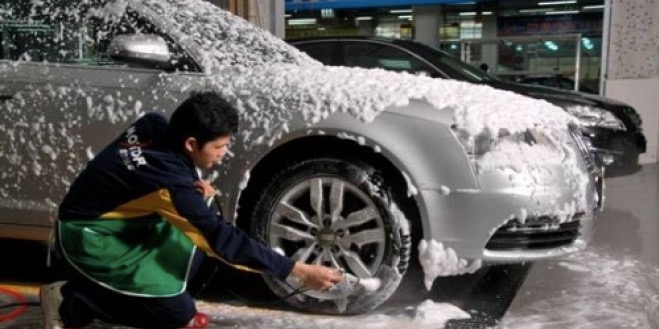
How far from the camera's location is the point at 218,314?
366 centimetres

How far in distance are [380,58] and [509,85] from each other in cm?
122

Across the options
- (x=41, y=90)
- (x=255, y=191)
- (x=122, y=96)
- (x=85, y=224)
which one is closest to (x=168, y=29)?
(x=122, y=96)

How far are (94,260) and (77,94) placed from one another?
1.32 meters

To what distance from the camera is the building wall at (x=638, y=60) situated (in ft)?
29.4

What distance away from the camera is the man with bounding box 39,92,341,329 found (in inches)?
98.4

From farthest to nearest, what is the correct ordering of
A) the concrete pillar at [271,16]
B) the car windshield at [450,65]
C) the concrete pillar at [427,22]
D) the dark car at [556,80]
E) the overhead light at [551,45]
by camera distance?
1. the concrete pillar at [427,22]
2. the overhead light at [551,45]
3. the dark car at [556,80]
4. the concrete pillar at [271,16]
5. the car windshield at [450,65]

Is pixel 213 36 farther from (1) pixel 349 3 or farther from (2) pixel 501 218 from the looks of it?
(1) pixel 349 3

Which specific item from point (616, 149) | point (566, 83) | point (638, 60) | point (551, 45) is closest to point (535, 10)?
point (551, 45)

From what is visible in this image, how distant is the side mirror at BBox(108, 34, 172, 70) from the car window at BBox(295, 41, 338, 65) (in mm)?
3644

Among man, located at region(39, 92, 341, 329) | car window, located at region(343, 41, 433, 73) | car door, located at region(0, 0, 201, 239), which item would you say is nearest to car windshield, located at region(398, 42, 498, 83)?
car window, located at region(343, 41, 433, 73)

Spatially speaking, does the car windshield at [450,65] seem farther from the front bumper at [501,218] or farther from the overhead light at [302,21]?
the overhead light at [302,21]

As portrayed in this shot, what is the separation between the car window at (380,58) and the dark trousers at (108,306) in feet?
14.7

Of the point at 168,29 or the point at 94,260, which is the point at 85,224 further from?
the point at 168,29

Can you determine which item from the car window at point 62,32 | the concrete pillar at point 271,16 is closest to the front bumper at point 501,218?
the car window at point 62,32
